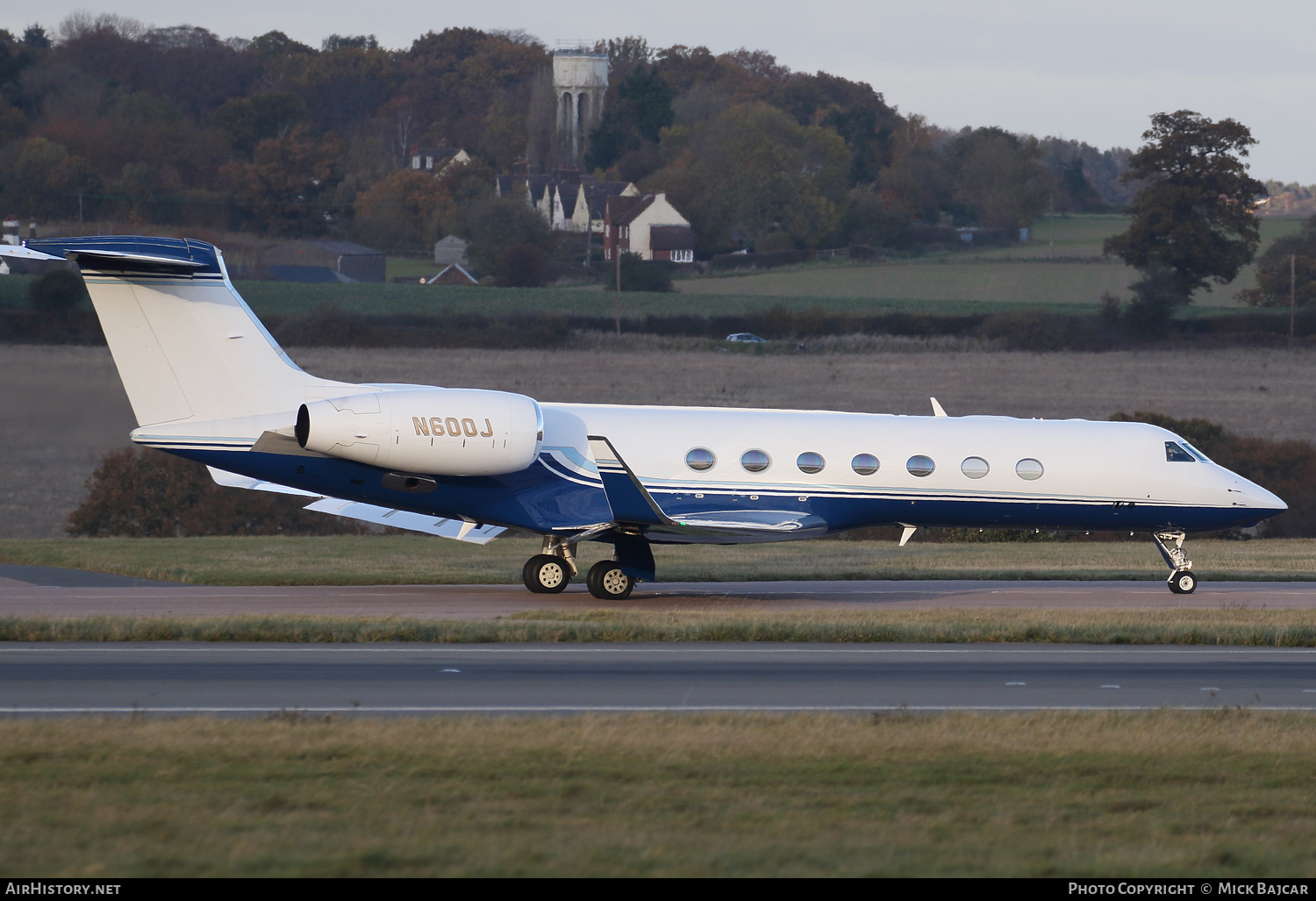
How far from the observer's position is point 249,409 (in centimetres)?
1962

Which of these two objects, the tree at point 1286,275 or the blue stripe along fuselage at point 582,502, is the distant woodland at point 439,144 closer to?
the tree at point 1286,275

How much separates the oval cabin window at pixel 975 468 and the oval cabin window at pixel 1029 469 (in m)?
0.50

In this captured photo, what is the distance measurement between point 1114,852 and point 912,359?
4812 centimetres

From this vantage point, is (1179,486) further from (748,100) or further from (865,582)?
(748,100)

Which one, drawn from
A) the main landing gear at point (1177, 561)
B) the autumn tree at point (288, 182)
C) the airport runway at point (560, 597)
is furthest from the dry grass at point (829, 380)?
the main landing gear at point (1177, 561)

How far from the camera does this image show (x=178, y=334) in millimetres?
19359

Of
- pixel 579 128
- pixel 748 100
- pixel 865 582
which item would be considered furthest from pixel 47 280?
pixel 748 100

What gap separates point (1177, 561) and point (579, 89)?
327ft

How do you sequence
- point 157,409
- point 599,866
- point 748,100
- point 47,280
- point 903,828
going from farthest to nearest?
point 748,100, point 47,280, point 157,409, point 903,828, point 599,866

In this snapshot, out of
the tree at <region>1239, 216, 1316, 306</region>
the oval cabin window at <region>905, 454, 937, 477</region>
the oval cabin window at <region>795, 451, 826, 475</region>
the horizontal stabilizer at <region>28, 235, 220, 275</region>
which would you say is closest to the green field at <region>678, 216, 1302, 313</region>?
the tree at <region>1239, 216, 1316, 306</region>

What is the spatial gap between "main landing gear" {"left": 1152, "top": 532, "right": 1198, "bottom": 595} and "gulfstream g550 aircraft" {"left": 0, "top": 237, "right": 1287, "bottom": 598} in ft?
0.13

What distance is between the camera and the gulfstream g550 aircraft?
63.2 feet

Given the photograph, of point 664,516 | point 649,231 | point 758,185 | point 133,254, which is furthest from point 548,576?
point 758,185

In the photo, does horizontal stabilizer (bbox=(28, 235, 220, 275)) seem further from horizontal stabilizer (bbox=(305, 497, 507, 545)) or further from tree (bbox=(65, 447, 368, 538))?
tree (bbox=(65, 447, 368, 538))
